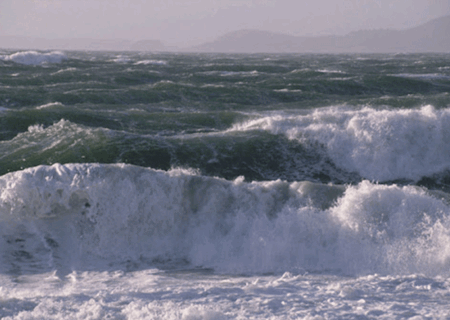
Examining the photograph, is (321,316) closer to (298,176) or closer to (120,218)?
(120,218)

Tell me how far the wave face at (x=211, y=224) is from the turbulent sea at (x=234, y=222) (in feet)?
0.07

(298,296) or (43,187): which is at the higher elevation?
(43,187)

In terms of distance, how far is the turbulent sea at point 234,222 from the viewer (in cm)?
500

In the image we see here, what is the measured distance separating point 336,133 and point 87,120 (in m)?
7.40

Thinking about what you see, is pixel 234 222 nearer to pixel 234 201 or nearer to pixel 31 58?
pixel 234 201

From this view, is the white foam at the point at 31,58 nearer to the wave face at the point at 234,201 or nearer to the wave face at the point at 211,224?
the wave face at the point at 234,201

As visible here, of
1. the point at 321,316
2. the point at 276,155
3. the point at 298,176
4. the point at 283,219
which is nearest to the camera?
the point at 321,316

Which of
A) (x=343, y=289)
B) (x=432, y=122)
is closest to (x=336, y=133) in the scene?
(x=432, y=122)

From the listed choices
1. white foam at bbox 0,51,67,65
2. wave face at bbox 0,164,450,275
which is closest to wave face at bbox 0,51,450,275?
wave face at bbox 0,164,450,275

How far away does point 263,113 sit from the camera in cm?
1723

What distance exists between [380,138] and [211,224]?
249 inches

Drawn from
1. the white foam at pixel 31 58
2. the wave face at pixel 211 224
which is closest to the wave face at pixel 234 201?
the wave face at pixel 211 224

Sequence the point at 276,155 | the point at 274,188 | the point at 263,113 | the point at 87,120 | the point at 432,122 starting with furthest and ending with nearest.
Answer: the point at 263,113 → the point at 87,120 → the point at 432,122 → the point at 276,155 → the point at 274,188

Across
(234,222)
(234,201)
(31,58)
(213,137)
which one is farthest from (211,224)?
(31,58)
